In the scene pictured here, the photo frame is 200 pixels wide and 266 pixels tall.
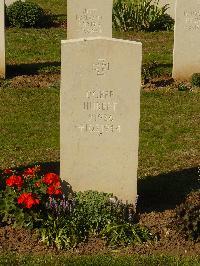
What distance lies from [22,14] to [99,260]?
37.8 feet

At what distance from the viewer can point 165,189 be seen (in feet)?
29.1

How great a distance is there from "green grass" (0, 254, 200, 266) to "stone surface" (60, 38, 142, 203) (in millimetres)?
985

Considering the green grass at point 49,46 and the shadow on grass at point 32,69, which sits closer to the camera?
the shadow on grass at point 32,69

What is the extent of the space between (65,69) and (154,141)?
3271 millimetres

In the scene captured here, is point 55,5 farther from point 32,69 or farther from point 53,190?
point 53,190

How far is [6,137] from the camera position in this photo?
35.2 feet

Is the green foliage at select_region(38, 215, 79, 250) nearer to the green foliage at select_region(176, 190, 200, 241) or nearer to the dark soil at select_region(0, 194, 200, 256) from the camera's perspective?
the dark soil at select_region(0, 194, 200, 256)

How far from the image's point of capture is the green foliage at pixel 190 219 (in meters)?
7.57

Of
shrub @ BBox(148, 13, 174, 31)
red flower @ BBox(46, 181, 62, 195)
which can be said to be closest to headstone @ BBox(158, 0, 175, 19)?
shrub @ BBox(148, 13, 174, 31)

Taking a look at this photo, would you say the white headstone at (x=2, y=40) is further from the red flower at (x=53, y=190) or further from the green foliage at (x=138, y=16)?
the red flower at (x=53, y=190)

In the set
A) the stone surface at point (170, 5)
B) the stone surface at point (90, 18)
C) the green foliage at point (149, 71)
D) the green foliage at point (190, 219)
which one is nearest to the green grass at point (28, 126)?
the stone surface at point (90, 18)

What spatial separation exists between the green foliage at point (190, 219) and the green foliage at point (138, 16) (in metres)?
10.2

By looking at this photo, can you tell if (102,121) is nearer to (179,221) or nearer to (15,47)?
(179,221)

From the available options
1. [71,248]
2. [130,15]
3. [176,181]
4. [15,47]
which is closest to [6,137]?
[176,181]
